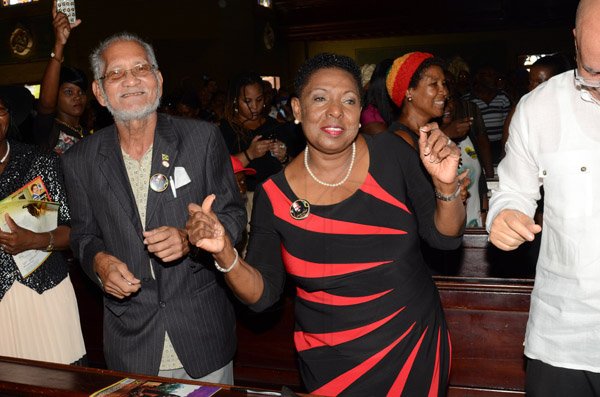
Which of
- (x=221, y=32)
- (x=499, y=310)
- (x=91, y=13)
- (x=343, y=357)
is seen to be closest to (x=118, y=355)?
(x=343, y=357)

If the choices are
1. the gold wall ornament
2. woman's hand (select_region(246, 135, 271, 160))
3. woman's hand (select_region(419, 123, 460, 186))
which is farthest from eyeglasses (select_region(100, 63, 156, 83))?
the gold wall ornament

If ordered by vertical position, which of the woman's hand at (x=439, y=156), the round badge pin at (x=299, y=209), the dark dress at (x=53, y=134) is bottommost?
the round badge pin at (x=299, y=209)

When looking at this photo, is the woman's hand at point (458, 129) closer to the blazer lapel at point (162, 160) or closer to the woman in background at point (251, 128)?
the woman in background at point (251, 128)

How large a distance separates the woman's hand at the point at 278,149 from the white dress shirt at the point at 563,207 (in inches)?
88.2

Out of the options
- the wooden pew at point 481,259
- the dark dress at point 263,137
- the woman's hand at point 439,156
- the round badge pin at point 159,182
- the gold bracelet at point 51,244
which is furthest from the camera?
the dark dress at point 263,137

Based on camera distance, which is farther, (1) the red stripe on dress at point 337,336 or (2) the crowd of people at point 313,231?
(1) the red stripe on dress at point 337,336

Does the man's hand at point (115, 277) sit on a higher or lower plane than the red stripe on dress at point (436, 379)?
higher

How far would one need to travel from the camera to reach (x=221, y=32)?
44.7 ft

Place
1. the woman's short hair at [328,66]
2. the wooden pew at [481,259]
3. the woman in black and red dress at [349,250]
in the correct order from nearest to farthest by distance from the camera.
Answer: the woman in black and red dress at [349,250], the woman's short hair at [328,66], the wooden pew at [481,259]

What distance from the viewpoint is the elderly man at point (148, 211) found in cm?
223

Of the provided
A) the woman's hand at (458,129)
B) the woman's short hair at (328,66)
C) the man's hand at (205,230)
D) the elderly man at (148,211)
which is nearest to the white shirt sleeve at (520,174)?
the woman's short hair at (328,66)

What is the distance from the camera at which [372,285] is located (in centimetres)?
191

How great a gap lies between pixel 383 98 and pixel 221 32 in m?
10.9

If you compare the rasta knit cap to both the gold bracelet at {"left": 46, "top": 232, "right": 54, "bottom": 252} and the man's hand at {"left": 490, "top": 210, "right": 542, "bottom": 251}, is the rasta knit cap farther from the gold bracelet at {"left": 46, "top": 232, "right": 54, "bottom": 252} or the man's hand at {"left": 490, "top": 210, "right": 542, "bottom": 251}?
the gold bracelet at {"left": 46, "top": 232, "right": 54, "bottom": 252}
